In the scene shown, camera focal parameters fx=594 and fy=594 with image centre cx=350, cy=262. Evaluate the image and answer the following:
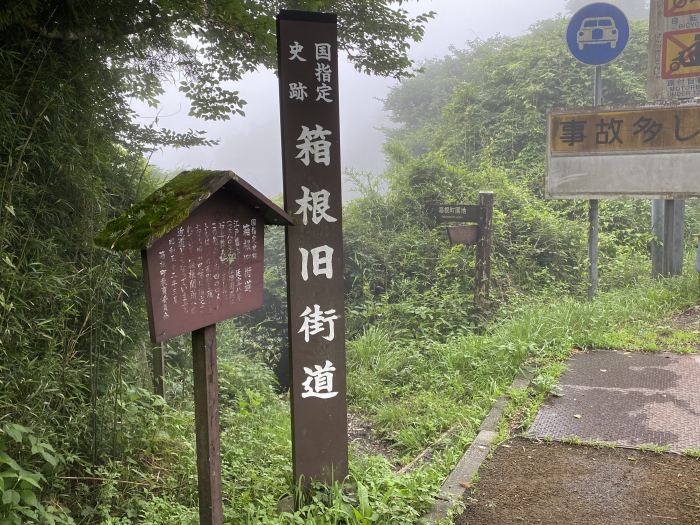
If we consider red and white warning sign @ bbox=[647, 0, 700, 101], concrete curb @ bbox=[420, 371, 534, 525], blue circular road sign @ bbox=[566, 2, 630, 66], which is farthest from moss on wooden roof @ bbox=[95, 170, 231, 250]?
red and white warning sign @ bbox=[647, 0, 700, 101]

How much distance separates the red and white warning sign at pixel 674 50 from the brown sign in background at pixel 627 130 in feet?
1.78

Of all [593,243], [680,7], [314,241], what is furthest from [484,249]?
[314,241]

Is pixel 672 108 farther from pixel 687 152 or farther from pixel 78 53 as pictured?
pixel 78 53

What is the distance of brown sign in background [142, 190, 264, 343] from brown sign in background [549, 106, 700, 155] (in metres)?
5.21

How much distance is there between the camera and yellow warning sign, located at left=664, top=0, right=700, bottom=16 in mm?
6961

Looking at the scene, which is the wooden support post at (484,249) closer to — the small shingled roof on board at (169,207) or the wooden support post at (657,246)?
the wooden support post at (657,246)

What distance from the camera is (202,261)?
258 centimetres

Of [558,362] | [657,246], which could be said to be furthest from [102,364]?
[657,246]

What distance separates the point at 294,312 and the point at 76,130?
1.83 metres

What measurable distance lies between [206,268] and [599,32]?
619 cm

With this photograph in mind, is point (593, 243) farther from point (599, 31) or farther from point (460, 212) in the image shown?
point (599, 31)

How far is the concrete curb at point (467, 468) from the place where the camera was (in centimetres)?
321

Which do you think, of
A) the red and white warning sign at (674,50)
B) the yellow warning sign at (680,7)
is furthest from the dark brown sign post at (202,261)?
the yellow warning sign at (680,7)

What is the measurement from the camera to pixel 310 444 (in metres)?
3.29
